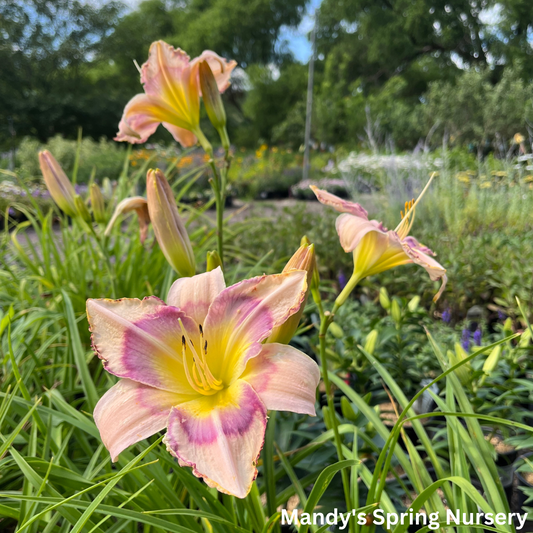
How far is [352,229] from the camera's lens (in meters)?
0.70

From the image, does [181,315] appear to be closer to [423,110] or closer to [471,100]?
[471,100]

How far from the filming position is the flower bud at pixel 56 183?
1282mm

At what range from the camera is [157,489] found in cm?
80

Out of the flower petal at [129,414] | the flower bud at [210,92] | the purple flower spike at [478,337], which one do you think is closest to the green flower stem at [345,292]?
the flower petal at [129,414]

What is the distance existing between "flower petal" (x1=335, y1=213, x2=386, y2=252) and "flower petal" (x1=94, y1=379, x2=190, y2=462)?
39cm

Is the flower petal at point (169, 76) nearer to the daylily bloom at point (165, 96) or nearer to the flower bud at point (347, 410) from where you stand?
the daylily bloom at point (165, 96)

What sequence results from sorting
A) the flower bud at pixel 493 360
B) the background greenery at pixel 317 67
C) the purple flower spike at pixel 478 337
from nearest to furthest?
1. the flower bud at pixel 493 360
2. the purple flower spike at pixel 478 337
3. the background greenery at pixel 317 67

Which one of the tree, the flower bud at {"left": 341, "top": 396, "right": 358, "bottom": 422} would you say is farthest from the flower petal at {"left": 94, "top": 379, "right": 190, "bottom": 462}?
the tree

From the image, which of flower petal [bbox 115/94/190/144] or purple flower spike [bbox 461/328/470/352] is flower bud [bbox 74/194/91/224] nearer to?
flower petal [bbox 115/94/190/144]

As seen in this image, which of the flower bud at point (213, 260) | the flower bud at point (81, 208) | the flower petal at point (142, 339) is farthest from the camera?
the flower bud at point (81, 208)

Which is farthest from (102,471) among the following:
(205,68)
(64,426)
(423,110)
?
(423,110)

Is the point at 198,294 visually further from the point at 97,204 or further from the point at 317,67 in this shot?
the point at 317,67

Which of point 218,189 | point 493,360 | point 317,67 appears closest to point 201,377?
point 218,189

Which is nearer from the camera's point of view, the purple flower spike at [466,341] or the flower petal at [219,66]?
the flower petal at [219,66]
